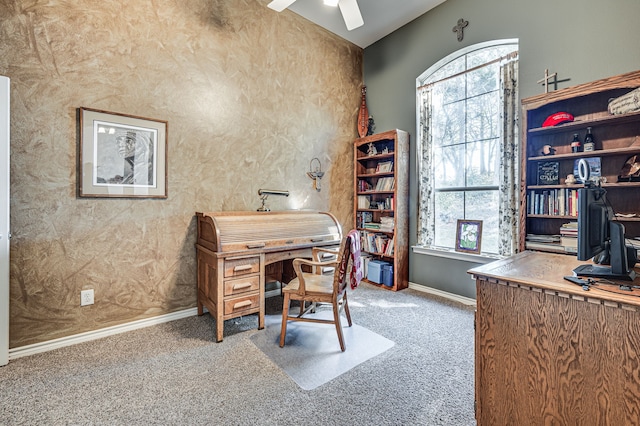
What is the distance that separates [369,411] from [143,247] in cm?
237

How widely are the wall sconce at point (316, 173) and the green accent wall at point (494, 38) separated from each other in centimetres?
119

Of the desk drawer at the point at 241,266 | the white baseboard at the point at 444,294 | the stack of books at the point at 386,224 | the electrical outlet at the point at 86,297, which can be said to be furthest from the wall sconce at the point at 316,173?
the electrical outlet at the point at 86,297

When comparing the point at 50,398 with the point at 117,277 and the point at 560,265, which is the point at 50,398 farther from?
the point at 560,265

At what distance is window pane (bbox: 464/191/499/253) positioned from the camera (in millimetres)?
3236

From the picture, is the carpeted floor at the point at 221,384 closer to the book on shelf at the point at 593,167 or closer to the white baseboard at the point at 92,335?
the white baseboard at the point at 92,335

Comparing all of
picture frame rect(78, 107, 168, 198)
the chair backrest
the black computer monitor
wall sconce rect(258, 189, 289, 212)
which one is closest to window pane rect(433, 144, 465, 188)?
the chair backrest

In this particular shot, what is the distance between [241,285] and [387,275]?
210cm

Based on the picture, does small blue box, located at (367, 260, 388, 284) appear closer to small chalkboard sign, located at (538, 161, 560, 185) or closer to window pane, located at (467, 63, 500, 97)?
small chalkboard sign, located at (538, 161, 560, 185)

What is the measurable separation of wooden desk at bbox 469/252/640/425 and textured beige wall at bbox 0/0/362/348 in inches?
105

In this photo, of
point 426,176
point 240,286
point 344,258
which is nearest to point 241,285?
point 240,286

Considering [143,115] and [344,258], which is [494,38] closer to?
[344,258]

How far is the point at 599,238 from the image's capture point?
135cm

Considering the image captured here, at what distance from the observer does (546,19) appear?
2.74 meters

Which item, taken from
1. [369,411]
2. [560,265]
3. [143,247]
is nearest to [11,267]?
[143,247]
